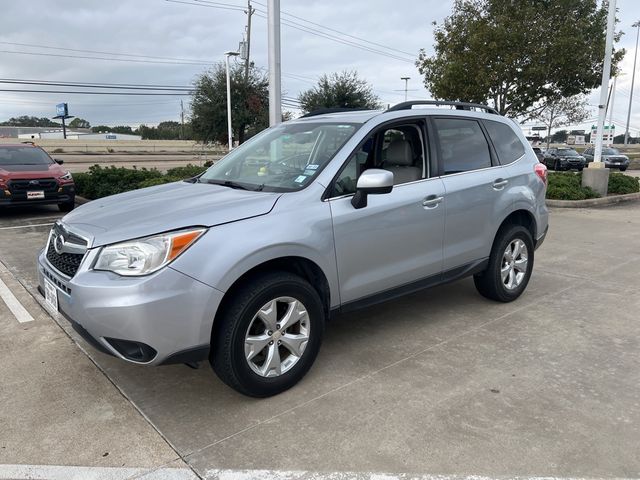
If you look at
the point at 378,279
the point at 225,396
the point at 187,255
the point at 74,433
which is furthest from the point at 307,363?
Answer: the point at 74,433

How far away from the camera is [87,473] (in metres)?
2.60

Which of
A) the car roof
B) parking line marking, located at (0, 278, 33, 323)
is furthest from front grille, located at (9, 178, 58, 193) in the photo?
the car roof

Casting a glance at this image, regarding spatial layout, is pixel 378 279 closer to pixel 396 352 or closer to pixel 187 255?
pixel 396 352

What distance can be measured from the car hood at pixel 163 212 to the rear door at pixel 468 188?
166 centimetres

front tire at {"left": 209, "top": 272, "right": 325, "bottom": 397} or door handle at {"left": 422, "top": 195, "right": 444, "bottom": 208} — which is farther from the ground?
door handle at {"left": 422, "top": 195, "right": 444, "bottom": 208}

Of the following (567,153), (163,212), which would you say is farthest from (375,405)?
(567,153)

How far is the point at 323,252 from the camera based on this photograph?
3.36 metres

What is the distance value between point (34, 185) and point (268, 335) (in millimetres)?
8872

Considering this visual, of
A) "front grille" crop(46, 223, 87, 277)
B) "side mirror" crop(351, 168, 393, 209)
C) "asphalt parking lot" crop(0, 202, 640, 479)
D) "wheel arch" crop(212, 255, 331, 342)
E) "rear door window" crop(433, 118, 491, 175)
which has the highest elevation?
"rear door window" crop(433, 118, 491, 175)

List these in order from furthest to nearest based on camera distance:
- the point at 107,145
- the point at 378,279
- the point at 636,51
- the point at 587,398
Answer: the point at 107,145 → the point at 636,51 → the point at 378,279 → the point at 587,398

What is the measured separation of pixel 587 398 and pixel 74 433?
3.08 meters

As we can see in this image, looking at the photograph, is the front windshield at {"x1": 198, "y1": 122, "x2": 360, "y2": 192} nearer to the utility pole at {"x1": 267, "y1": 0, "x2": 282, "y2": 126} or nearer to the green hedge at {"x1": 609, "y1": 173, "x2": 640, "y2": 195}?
the utility pole at {"x1": 267, "y1": 0, "x2": 282, "y2": 126}

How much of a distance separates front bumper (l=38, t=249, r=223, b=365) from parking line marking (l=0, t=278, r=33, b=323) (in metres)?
2.21

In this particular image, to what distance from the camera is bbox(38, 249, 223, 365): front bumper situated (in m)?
2.74
